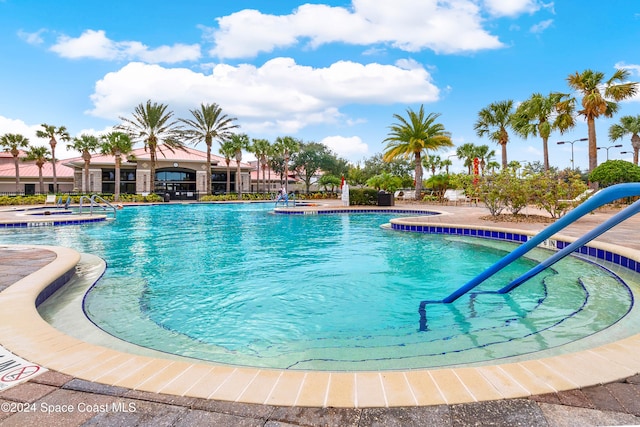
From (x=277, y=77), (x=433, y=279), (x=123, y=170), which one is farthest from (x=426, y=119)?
(x=123, y=170)

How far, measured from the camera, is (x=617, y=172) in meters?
21.6

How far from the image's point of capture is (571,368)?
7.94 feet

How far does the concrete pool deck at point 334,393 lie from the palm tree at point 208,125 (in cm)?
4001

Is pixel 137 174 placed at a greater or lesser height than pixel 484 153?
lesser

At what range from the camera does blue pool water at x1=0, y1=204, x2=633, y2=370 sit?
3.85m

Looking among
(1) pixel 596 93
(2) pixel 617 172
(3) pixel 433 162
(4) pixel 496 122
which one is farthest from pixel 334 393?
(3) pixel 433 162

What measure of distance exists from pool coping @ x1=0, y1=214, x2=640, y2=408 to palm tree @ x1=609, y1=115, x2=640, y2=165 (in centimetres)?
5354

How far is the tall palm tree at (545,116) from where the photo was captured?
1101 inches

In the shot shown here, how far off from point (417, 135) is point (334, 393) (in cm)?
3248

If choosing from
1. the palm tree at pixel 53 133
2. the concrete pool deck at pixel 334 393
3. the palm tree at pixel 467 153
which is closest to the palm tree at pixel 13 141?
the palm tree at pixel 53 133

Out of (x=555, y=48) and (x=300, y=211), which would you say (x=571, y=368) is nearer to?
(x=300, y=211)

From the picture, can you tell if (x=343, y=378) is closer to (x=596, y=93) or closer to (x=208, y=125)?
(x=596, y=93)

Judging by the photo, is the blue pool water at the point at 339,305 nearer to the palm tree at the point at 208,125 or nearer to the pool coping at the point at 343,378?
the pool coping at the point at 343,378

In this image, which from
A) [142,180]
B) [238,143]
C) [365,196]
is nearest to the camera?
[365,196]
